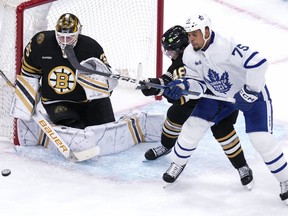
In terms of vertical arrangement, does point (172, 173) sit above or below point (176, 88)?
below

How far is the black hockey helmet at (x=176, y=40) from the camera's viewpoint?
4055 mm

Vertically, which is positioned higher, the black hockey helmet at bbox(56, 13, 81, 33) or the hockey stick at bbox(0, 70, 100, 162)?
the black hockey helmet at bbox(56, 13, 81, 33)

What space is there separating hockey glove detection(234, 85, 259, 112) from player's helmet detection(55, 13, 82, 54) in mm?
900

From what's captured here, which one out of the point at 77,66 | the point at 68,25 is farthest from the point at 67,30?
the point at 77,66

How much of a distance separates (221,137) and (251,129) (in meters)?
0.24

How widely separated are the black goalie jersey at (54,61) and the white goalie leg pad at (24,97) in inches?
1.5

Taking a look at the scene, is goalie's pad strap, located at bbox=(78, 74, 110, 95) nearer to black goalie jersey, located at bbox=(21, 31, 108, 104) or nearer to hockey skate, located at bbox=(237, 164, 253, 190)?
black goalie jersey, located at bbox=(21, 31, 108, 104)

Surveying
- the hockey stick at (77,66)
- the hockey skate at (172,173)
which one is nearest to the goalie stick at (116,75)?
the hockey stick at (77,66)

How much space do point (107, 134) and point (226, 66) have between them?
33.7 inches

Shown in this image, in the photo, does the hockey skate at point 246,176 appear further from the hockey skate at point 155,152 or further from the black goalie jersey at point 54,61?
the black goalie jersey at point 54,61

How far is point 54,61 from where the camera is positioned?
4367 mm

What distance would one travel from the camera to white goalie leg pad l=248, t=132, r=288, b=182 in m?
3.80

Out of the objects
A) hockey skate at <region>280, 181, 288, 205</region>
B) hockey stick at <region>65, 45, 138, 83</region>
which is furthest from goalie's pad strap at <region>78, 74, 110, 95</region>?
hockey skate at <region>280, 181, 288, 205</region>

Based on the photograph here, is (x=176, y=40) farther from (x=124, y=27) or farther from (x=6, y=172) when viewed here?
(x=124, y=27)
